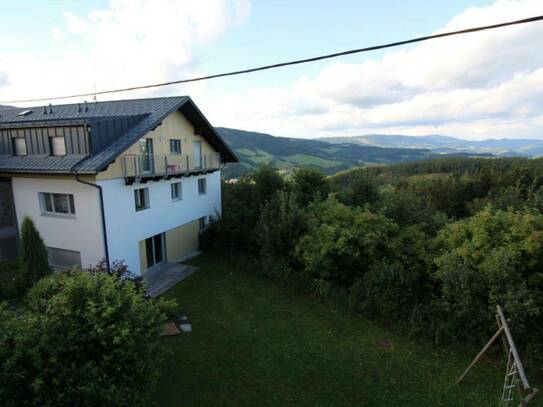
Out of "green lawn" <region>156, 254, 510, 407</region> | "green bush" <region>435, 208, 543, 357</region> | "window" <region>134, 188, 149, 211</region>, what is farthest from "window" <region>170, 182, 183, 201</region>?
"green bush" <region>435, 208, 543, 357</region>

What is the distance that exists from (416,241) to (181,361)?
9.36 m

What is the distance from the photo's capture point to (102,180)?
481 inches

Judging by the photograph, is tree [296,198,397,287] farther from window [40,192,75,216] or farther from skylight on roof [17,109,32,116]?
skylight on roof [17,109,32,116]

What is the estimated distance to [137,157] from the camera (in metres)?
13.2

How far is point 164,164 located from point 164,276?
5.57 metres

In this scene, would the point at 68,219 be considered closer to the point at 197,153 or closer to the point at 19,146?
the point at 19,146

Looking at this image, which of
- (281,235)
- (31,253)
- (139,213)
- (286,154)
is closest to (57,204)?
(31,253)

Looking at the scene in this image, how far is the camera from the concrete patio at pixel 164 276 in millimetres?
13789

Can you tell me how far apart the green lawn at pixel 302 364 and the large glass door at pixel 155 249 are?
13.7ft

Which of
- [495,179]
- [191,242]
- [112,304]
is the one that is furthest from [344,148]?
[112,304]

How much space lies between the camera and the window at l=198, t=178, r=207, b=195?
64.5ft

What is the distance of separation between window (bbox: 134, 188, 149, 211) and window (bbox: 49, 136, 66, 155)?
340cm

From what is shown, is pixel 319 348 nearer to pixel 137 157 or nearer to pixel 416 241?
pixel 416 241

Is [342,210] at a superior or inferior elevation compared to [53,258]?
superior
